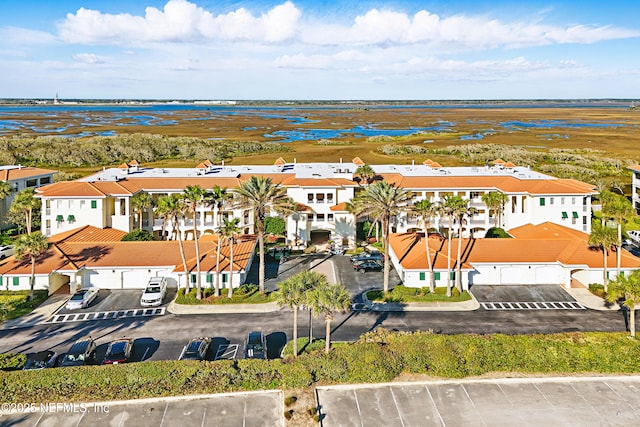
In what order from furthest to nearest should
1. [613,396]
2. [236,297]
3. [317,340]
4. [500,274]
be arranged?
[500,274] < [236,297] < [317,340] < [613,396]

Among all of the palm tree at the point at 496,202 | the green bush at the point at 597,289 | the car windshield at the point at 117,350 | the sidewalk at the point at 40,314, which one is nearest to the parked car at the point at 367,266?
the palm tree at the point at 496,202

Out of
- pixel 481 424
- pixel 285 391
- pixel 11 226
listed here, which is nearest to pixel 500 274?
pixel 481 424

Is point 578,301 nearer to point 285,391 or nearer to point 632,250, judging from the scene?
point 632,250

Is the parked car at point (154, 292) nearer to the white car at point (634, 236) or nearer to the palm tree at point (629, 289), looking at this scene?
the palm tree at point (629, 289)

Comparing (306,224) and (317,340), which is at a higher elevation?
(306,224)

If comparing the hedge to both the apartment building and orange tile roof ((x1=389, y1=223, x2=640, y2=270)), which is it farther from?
the apartment building

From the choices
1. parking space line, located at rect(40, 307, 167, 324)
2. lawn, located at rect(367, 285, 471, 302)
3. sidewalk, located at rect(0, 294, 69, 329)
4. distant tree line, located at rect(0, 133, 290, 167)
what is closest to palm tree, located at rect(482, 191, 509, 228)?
lawn, located at rect(367, 285, 471, 302)
